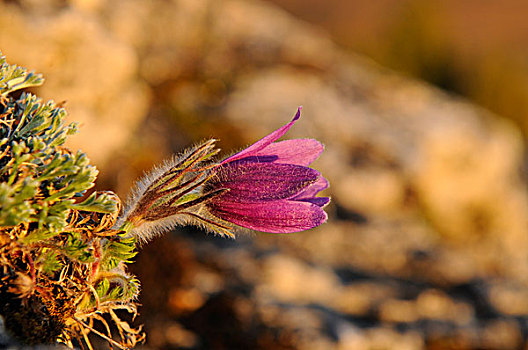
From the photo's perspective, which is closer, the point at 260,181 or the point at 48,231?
the point at 48,231

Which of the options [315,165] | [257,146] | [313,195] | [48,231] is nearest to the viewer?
[48,231]

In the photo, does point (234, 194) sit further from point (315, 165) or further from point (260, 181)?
point (315, 165)

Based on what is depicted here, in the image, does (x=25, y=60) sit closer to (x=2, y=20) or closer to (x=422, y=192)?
(x=2, y=20)

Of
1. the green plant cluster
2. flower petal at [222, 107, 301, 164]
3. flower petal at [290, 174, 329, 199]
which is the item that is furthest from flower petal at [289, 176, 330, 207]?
the green plant cluster

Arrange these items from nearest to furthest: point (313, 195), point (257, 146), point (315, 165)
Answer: point (257, 146), point (313, 195), point (315, 165)

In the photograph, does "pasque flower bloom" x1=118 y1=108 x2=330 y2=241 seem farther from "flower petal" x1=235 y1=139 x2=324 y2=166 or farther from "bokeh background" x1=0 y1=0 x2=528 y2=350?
"bokeh background" x1=0 y1=0 x2=528 y2=350

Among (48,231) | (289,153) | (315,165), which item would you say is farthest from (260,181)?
(315,165)

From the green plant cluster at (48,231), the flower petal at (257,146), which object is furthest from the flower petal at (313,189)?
the green plant cluster at (48,231)

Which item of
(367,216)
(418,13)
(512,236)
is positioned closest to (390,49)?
(418,13)
